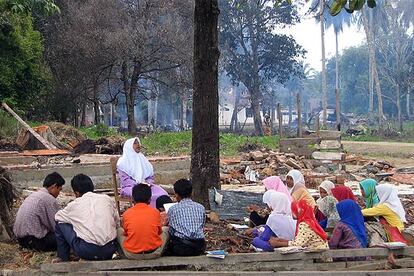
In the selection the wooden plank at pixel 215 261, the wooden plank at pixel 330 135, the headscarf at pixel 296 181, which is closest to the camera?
the wooden plank at pixel 215 261

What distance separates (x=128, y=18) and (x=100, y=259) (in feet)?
77.7

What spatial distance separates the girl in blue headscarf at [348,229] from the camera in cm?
613

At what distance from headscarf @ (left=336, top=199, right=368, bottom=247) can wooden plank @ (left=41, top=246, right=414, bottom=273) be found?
1.01ft

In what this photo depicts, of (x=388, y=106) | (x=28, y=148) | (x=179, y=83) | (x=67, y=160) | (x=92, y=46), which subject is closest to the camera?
(x=67, y=160)

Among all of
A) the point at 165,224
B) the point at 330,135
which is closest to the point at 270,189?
the point at 165,224

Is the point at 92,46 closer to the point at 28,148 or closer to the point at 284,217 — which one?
the point at 28,148

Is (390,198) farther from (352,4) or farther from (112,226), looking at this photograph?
(112,226)

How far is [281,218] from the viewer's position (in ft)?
20.7

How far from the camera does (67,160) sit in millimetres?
13766

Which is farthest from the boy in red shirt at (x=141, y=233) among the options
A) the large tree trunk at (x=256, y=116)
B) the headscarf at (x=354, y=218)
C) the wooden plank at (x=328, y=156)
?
the large tree trunk at (x=256, y=116)

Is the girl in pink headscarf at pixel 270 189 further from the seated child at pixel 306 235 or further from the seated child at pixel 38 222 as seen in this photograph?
the seated child at pixel 38 222

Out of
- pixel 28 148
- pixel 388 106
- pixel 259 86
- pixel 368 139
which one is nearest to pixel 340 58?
pixel 388 106

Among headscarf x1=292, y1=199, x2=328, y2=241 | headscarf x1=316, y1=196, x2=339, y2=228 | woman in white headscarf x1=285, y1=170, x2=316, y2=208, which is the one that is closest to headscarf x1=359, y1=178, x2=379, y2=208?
headscarf x1=316, y1=196, x2=339, y2=228

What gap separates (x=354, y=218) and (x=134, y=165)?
3598 millimetres
